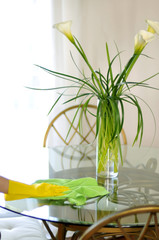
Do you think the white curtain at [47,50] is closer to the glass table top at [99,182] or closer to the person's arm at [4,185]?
the glass table top at [99,182]

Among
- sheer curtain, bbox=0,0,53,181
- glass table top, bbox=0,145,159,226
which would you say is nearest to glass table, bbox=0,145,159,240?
glass table top, bbox=0,145,159,226

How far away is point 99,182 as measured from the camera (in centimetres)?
164

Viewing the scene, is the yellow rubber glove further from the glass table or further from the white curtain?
the white curtain

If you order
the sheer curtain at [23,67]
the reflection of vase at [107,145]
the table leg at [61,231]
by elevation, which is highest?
the sheer curtain at [23,67]

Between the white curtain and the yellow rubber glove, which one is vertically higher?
the white curtain

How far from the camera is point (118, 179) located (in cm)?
170

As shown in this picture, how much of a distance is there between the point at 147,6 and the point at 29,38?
1.00 meters

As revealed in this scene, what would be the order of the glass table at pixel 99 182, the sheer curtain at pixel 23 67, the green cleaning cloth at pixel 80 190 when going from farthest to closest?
the sheer curtain at pixel 23 67 → the green cleaning cloth at pixel 80 190 → the glass table at pixel 99 182

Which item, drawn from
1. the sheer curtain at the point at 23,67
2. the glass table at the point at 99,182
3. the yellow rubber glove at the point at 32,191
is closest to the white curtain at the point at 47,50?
the sheer curtain at the point at 23,67

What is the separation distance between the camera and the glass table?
130 centimetres

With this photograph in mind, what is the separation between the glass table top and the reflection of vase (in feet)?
0.17

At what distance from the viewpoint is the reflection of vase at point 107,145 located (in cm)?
167

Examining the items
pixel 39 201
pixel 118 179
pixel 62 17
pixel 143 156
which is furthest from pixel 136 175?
pixel 62 17

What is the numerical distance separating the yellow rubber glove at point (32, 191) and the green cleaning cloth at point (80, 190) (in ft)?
0.10
